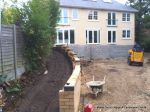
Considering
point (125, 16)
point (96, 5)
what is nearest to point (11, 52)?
point (96, 5)

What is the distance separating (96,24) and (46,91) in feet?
115

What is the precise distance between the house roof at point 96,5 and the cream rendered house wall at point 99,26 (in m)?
0.66

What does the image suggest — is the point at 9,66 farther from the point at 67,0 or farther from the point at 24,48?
the point at 67,0

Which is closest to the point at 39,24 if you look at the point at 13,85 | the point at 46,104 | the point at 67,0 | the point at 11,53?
the point at 11,53

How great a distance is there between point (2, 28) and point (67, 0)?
1345 inches

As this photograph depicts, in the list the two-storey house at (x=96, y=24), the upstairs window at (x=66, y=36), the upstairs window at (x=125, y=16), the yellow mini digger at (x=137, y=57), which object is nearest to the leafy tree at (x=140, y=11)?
the two-storey house at (x=96, y=24)

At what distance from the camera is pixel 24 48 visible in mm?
16031

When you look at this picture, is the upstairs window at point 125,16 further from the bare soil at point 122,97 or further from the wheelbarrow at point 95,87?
the wheelbarrow at point 95,87

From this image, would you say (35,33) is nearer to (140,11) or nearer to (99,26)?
(99,26)

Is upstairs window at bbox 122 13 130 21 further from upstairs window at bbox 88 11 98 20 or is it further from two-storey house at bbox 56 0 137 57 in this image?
upstairs window at bbox 88 11 98 20

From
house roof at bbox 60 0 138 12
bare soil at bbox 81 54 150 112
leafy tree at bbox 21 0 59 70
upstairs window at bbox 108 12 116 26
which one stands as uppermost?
house roof at bbox 60 0 138 12

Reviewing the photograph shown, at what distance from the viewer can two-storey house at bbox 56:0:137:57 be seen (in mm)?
44719

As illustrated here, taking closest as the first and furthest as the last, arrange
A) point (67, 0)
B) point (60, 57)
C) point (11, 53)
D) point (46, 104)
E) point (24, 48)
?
point (46, 104) < point (11, 53) < point (24, 48) < point (60, 57) < point (67, 0)

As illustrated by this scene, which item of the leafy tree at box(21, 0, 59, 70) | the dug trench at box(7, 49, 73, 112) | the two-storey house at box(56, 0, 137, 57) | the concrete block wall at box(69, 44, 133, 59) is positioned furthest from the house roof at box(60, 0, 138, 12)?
the leafy tree at box(21, 0, 59, 70)
